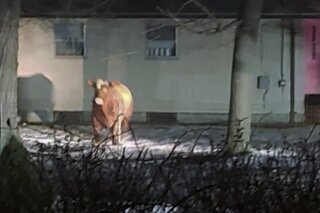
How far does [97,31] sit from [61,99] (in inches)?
88.5

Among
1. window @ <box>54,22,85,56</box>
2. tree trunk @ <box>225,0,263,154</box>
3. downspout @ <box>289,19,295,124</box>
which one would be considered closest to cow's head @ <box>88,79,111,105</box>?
tree trunk @ <box>225,0,263,154</box>

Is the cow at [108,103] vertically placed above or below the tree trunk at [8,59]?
below

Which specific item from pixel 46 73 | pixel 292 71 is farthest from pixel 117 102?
pixel 292 71

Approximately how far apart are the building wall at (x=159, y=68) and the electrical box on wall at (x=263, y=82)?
171 mm

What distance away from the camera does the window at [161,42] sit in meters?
24.7

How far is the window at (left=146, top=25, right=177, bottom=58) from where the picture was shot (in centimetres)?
2472

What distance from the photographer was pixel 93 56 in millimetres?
24766

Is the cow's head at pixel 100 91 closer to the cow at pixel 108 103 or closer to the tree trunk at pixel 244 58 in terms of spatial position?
the cow at pixel 108 103

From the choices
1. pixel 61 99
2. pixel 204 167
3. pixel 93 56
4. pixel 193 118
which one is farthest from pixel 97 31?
pixel 204 167

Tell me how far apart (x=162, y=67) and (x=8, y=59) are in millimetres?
16193

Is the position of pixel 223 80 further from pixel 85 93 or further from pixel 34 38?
pixel 34 38

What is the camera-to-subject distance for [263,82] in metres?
24.3

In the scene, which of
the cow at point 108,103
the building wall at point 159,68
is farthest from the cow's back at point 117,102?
the building wall at point 159,68

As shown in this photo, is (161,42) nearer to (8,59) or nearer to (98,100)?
(98,100)
